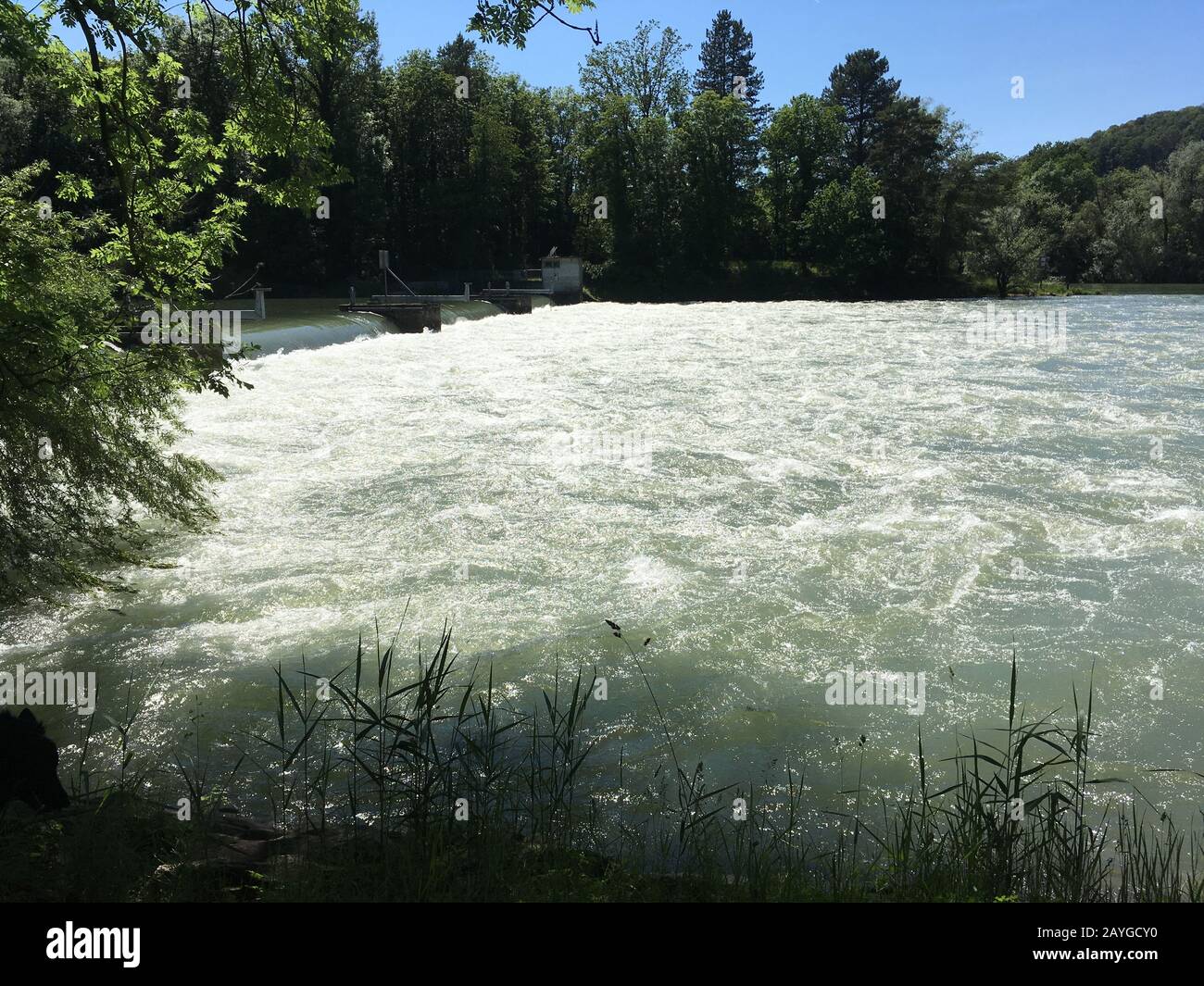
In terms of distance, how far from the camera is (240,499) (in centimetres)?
1081

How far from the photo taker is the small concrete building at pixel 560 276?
5259 centimetres

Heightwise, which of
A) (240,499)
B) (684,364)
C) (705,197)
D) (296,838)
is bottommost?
(296,838)

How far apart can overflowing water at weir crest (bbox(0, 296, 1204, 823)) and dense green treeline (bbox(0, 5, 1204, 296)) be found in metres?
39.8

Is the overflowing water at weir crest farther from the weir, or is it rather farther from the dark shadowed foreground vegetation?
the weir

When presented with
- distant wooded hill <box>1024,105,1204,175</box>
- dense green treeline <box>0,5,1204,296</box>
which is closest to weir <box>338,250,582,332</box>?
dense green treeline <box>0,5,1204,296</box>

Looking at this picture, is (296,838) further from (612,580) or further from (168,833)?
(612,580)

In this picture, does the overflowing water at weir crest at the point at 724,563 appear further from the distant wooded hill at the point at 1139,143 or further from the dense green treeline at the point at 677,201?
the distant wooded hill at the point at 1139,143

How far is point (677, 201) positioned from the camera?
62.5 metres

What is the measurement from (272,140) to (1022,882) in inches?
281

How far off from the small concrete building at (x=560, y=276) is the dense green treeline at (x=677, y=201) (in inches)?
226

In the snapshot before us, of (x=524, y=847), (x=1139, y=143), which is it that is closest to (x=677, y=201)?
(x=524, y=847)
